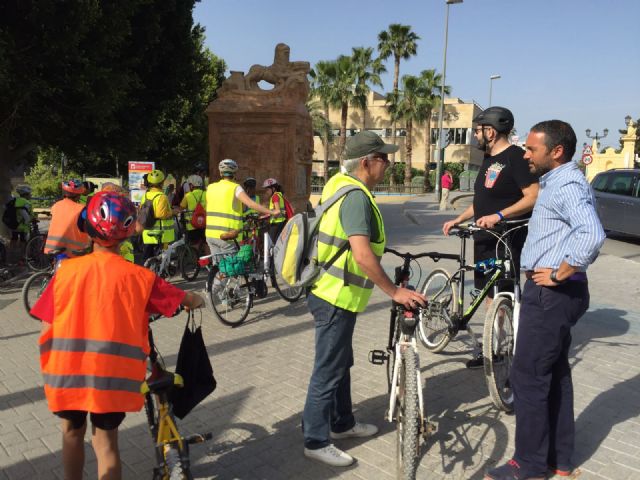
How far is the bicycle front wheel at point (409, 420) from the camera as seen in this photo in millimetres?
2848

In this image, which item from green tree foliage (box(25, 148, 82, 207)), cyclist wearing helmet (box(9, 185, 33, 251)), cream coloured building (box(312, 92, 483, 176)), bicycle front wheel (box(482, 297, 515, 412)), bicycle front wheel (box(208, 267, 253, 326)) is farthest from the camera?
cream coloured building (box(312, 92, 483, 176))

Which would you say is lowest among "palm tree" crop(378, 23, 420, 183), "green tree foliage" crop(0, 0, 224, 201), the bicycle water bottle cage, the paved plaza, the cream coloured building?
the paved plaza

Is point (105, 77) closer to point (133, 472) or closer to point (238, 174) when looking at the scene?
point (238, 174)

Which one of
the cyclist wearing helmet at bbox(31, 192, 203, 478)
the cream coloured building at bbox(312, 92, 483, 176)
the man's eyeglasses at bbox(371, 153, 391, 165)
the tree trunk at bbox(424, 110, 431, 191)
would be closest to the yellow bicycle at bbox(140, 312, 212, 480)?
the cyclist wearing helmet at bbox(31, 192, 203, 478)

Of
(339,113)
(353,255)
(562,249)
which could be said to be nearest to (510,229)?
(562,249)

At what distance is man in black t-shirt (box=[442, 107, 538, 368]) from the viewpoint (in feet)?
13.9

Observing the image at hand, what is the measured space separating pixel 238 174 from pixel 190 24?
3681 mm

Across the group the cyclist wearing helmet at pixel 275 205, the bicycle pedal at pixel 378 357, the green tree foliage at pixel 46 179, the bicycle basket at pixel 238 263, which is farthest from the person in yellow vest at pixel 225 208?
the green tree foliage at pixel 46 179

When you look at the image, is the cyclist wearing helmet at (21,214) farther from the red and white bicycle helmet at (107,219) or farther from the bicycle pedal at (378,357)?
the red and white bicycle helmet at (107,219)

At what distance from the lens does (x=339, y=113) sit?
191ft

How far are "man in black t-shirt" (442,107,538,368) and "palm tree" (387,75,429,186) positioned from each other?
43.8 metres

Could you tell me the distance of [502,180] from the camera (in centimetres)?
444

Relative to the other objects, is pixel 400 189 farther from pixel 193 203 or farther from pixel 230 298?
pixel 230 298

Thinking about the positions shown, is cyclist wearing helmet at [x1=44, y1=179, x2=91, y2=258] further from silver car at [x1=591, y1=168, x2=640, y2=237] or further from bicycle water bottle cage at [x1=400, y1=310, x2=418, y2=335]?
silver car at [x1=591, y1=168, x2=640, y2=237]
